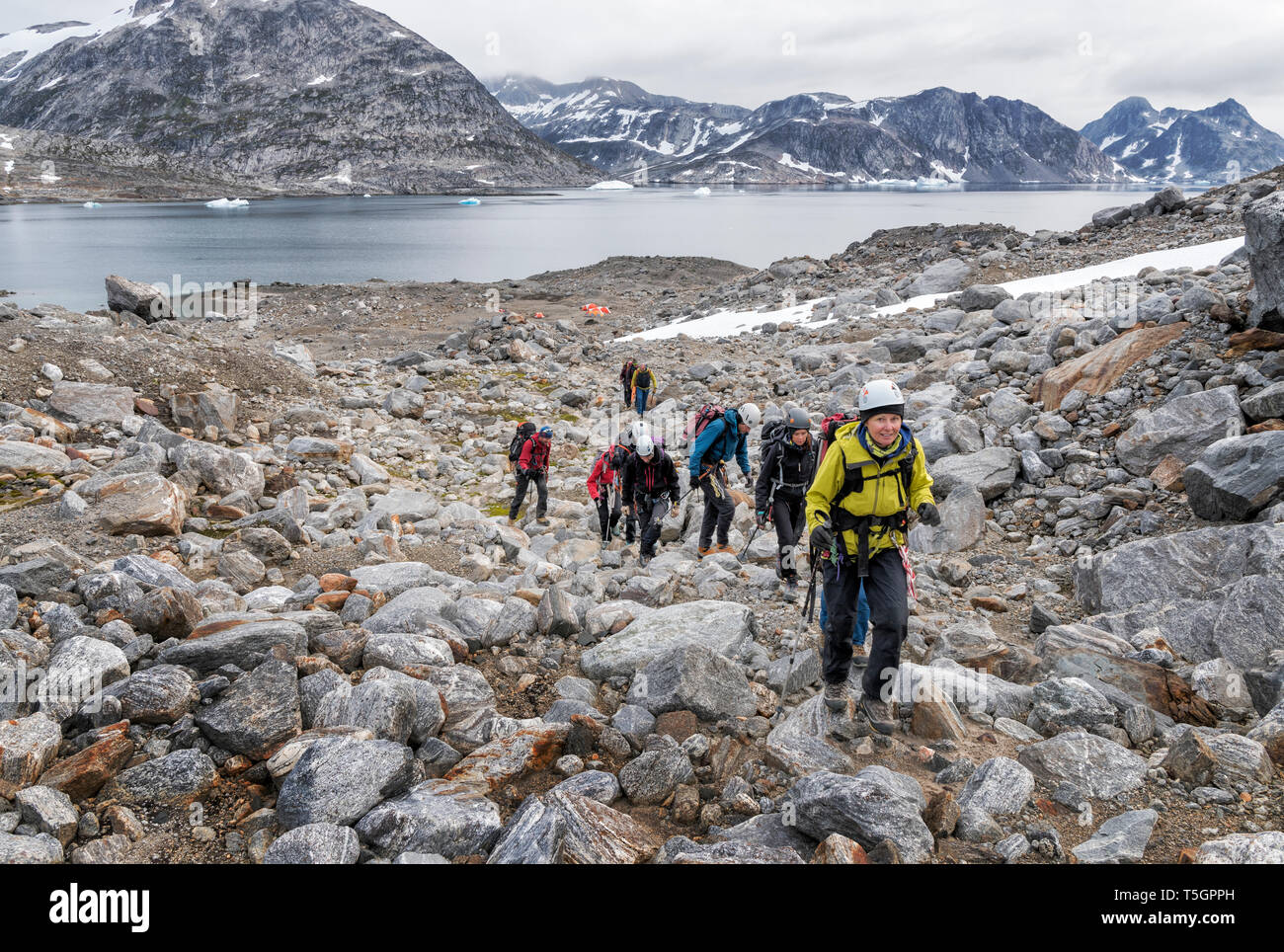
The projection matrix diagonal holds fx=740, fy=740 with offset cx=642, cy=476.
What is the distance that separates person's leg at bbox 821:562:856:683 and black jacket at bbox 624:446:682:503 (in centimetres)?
462

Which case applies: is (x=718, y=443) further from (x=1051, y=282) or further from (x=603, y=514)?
(x=1051, y=282)

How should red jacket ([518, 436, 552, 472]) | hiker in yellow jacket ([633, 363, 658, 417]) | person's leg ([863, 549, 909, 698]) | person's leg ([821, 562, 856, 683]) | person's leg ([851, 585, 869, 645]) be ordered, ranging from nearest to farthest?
person's leg ([863, 549, 909, 698]) → person's leg ([821, 562, 856, 683]) → person's leg ([851, 585, 869, 645]) → red jacket ([518, 436, 552, 472]) → hiker in yellow jacket ([633, 363, 658, 417])

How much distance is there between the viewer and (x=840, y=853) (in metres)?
4.15

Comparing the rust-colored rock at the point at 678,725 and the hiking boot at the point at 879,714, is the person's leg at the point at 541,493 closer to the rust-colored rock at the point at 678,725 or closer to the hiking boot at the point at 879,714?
the rust-colored rock at the point at 678,725

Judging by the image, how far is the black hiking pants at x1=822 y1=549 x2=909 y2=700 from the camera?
5.88 meters

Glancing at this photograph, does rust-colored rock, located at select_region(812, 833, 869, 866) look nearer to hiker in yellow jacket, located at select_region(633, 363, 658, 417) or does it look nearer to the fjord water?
hiker in yellow jacket, located at select_region(633, 363, 658, 417)

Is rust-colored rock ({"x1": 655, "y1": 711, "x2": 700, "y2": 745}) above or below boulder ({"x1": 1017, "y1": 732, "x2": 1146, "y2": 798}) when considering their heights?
below

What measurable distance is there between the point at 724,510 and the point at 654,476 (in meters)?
1.15

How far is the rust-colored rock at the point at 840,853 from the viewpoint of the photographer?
414cm

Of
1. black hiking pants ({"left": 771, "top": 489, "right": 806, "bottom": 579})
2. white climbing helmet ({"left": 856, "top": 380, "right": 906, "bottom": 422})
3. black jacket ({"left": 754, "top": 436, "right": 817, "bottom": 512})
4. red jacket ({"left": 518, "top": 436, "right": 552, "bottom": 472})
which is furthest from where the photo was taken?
red jacket ({"left": 518, "top": 436, "right": 552, "bottom": 472})

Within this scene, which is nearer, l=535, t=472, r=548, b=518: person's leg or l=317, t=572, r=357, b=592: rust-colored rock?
l=317, t=572, r=357, b=592: rust-colored rock

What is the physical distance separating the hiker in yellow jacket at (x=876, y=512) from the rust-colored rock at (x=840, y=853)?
5.55ft

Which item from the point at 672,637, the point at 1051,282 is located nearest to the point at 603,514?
the point at 672,637

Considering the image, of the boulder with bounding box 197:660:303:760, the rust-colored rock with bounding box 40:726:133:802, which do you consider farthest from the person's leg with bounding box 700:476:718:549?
the rust-colored rock with bounding box 40:726:133:802
